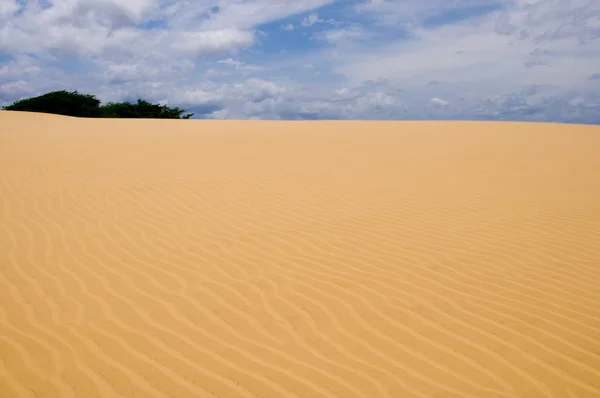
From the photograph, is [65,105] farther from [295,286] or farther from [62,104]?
[295,286]

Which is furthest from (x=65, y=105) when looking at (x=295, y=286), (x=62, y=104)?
(x=295, y=286)

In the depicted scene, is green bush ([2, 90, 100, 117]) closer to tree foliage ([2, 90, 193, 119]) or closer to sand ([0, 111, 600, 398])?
tree foliage ([2, 90, 193, 119])

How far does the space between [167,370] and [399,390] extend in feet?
5.34

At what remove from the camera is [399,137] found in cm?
2139

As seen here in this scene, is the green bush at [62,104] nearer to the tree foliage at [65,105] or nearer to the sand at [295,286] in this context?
the tree foliage at [65,105]

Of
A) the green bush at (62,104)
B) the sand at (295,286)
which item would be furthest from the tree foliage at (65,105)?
the sand at (295,286)

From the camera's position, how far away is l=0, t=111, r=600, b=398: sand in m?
3.44

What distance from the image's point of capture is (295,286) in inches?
191

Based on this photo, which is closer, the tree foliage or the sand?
the sand

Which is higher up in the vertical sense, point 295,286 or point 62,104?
point 62,104

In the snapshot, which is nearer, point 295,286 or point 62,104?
point 295,286

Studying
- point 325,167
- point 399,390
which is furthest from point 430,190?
point 399,390

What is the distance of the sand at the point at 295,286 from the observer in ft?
11.3

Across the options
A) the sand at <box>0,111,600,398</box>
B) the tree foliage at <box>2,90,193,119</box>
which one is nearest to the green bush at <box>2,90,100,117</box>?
the tree foliage at <box>2,90,193,119</box>
